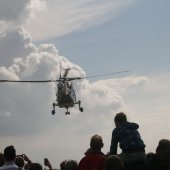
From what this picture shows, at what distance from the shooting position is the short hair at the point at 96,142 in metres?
10.1

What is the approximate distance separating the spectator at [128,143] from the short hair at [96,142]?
387mm

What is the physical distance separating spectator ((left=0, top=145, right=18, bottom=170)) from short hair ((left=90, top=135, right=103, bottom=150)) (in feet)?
5.07

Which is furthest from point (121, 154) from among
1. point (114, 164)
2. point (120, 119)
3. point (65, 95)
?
point (65, 95)

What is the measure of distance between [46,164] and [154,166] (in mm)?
2996

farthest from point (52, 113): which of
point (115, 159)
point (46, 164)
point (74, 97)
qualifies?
point (115, 159)

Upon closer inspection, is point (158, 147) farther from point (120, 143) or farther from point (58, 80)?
point (58, 80)

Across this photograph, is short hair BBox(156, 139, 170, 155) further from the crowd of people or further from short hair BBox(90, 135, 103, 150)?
short hair BBox(90, 135, 103, 150)

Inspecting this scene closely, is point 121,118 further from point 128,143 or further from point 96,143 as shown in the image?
point 96,143

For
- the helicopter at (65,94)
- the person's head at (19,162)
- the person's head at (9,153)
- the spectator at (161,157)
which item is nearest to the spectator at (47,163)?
the person's head at (19,162)

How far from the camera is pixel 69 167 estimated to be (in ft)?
32.5

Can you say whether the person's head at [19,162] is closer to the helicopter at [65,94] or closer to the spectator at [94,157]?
the spectator at [94,157]

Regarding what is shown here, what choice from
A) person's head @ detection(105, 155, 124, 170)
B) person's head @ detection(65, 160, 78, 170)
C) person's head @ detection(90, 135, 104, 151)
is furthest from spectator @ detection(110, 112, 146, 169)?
person's head @ detection(105, 155, 124, 170)

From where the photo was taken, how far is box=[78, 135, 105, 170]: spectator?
32.8ft

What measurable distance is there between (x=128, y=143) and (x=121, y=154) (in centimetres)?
28
